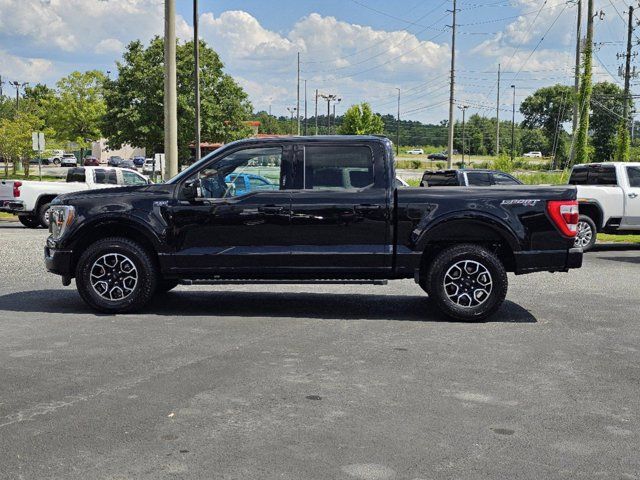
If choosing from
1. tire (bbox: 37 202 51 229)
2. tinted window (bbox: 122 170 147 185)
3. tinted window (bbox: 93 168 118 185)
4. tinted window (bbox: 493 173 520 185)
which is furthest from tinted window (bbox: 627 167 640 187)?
tire (bbox: 37 202 51 229)

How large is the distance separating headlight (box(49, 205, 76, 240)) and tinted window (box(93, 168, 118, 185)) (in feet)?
44.0

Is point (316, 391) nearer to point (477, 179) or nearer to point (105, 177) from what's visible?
point (477, 179)

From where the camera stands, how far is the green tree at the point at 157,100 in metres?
51.5

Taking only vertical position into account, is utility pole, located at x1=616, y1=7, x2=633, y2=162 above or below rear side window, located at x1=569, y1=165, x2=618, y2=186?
above

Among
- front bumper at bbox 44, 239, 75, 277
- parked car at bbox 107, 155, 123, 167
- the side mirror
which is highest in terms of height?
parked car at bbox 107, 155, 123, 167

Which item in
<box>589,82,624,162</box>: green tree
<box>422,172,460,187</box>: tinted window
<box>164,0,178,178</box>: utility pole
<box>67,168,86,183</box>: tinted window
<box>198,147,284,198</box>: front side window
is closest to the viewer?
<box>198,147,284,198</box>: front side window

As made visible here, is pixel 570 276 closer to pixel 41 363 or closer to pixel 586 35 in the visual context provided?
pixel 41 363

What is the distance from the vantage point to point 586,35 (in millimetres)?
37562

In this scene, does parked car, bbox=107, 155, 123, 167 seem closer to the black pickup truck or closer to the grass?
the grass

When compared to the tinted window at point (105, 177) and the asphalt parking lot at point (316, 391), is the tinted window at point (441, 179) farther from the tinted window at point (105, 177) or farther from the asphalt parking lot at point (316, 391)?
the asphalt parking lot at point (316, 391)

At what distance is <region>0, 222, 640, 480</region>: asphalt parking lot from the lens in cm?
418

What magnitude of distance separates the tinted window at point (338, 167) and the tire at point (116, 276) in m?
2.08

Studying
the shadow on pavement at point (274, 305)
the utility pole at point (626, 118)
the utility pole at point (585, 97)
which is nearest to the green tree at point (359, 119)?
the utility pole at point (626, 118)

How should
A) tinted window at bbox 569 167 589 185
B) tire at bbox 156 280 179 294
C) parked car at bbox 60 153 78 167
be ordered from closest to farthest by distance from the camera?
tire at bbox 156 280 179 294, tinted window at bbox 569 167 589 185, parked car at bbox 60 153 78 167
